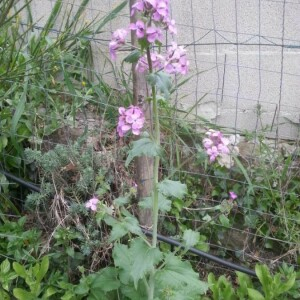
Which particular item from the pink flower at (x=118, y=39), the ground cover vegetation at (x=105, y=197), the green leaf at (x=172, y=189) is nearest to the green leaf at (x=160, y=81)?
the pink flower at (x=118, y=39)

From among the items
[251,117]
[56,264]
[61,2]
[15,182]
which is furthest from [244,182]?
[61,2]

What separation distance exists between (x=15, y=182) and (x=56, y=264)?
635mm

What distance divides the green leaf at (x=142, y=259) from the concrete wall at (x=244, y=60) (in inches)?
63.3

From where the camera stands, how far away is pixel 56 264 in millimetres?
3094

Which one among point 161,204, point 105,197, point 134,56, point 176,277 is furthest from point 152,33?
point 105,197

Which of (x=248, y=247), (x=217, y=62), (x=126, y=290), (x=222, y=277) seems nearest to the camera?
(x=126, y=290)

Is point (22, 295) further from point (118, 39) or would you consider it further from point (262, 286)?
point (118, 39)

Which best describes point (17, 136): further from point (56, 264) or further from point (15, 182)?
point (56, 264)

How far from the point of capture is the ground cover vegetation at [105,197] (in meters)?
2.79

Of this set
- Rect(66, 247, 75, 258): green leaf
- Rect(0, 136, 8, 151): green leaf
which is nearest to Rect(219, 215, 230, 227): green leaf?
Rect(66, 247, 75, 258): green leaf

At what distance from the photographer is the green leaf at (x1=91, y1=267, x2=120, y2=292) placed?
2.61 meters

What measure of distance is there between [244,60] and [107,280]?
6.33 feet

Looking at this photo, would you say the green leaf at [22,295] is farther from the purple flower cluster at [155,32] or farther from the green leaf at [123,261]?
the purple flower cluster at [155,32]

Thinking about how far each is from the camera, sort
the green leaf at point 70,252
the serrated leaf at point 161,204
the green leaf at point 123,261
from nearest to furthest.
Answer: the serrated leaf at point 161,204 < the green leaf at point 123,261 < the green leaf at point 70,252
